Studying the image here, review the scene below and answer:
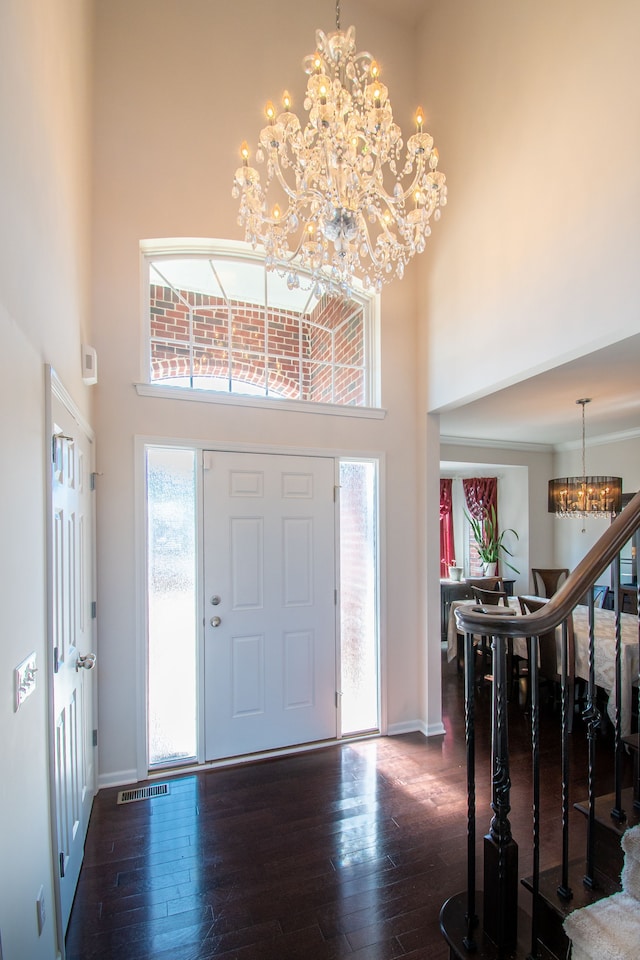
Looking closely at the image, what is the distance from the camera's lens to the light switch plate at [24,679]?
1.29m

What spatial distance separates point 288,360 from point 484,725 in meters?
3.36

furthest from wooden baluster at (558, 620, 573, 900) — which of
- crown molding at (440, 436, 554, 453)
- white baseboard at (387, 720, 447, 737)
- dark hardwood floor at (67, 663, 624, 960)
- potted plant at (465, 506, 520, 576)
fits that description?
potted plant at (465, 506, 520, 576)

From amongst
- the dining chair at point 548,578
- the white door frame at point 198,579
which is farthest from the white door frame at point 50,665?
the dining chair at point 548,578

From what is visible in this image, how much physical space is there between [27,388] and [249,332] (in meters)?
2.13

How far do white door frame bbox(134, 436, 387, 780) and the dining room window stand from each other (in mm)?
385

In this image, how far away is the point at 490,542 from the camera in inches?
270

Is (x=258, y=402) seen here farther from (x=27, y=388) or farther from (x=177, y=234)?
(x=27, y=388)

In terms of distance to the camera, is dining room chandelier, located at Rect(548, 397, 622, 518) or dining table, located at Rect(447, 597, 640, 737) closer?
dining table, located at Rect(447, 597, 640, 737)

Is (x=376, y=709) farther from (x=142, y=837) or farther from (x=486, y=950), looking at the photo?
(x=486, y=950)

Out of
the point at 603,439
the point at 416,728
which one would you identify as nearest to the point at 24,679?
the point at 416,728

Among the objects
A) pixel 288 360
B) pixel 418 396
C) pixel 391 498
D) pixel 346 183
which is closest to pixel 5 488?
pixel 346 183

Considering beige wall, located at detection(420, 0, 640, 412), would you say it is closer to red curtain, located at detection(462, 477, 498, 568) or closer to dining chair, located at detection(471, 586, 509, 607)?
dining chair, located at detection(471, 586, 509, 607)

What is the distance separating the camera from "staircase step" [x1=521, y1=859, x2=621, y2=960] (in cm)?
128

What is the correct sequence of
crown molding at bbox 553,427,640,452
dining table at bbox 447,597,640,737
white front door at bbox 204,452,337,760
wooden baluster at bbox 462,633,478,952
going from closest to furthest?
wooden baluster at bbox 462,633,478,952 < white front door at bbox 204,452,337,760 < dining table at bbox 447,597,640,737 < crown molding at bbox 553,427,640,452
